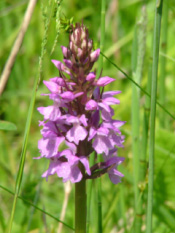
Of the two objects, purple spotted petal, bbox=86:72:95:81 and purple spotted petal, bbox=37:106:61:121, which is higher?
purple spotted petal, bbox=86:72:95:81

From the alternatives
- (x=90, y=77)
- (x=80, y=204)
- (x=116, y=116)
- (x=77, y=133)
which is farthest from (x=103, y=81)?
(x=116, y=116)

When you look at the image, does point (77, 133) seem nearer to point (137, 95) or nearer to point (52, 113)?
point (52, 113)

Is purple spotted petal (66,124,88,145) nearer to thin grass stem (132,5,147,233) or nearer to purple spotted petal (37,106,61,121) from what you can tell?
purple spotted petal (37,106,61,121)

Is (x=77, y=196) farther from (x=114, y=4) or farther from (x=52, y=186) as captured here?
(x=114, y=4)

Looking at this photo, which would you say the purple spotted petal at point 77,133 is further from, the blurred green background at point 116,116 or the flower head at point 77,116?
the blurred green background at point 116,116

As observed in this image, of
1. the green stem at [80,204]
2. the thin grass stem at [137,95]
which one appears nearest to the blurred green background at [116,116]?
the thin grass stem at [137,95]

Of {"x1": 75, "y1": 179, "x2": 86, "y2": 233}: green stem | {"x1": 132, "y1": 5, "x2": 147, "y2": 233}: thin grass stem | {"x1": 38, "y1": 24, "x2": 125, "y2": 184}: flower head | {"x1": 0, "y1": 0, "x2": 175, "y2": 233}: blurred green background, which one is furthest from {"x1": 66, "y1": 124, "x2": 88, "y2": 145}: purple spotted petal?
{"x1": 132, "y1": 5, "x2": 147, "y2": 233}: thin grass stem
